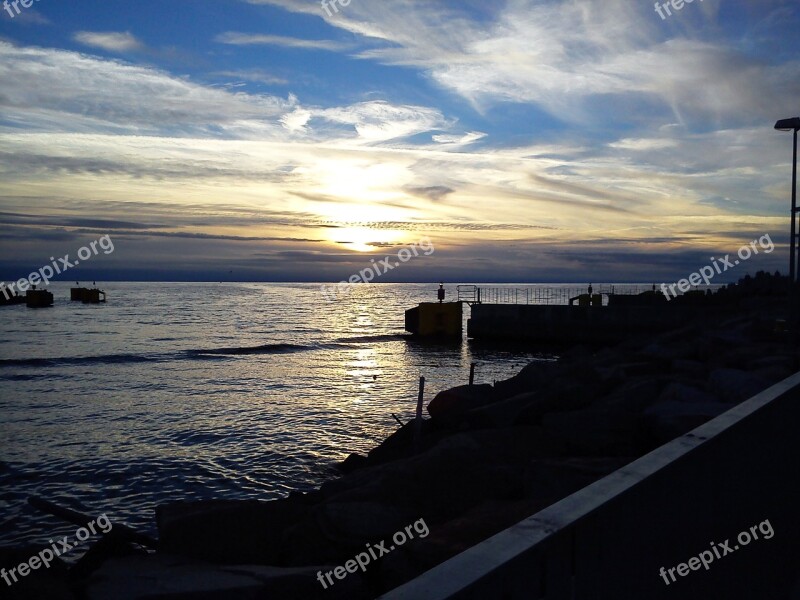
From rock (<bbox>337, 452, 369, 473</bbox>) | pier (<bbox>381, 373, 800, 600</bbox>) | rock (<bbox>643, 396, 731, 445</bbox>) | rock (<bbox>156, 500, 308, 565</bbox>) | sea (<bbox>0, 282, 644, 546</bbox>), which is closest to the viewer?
pier (<bbox>381, 373, 800, 600</bbox>)

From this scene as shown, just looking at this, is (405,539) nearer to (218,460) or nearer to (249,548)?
(249,548)

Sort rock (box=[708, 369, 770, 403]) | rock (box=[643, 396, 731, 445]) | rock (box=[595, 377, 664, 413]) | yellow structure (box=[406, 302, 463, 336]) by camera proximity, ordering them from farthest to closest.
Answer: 1. yellow structure (box=[406, 302, 463, 336])
2. rock (box=[595, 377, 664, 413])
3. rock (box=[708, 369, 770, 403])
4. rock (box=[643, 396, 731, 445])

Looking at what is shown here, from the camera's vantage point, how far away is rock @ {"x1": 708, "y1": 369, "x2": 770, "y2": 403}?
8.04 metres

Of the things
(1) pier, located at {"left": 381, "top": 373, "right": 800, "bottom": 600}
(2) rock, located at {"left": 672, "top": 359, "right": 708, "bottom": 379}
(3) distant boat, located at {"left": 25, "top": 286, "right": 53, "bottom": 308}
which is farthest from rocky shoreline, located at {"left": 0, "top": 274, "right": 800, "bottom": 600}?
(3) distant boat, located at {"left": 25, "top": 286, "right": 53, "bottom": 308}

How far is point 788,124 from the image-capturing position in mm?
15352

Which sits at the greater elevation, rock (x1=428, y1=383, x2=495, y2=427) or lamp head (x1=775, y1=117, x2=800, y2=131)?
lamp head (x1=775, y1=117, x2=800, y2=131)

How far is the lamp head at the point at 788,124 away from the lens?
15.2 m

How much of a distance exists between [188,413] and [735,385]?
14.4 meters

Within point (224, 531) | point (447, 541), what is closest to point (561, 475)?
point (447, 541)

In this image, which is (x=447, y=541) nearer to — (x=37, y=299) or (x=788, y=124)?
(x=788, y=124)

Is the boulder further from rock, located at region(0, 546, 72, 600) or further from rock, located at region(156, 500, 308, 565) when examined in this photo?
rock, located at region(0, 546, 72, 600)

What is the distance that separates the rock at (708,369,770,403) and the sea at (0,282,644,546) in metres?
6.70

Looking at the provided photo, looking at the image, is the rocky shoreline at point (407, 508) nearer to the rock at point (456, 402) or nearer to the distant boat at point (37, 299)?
the rock at point (456, 402)

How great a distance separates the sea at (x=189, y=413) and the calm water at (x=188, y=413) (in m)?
0.05
